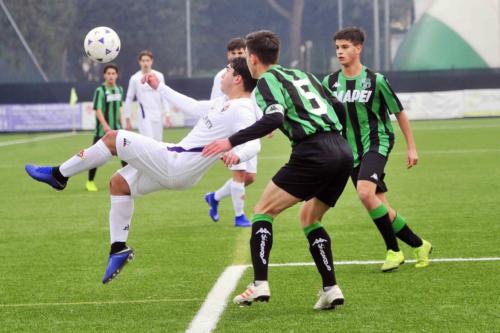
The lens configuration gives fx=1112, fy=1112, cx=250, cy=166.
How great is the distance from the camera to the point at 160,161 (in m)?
8.05

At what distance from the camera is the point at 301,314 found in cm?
718

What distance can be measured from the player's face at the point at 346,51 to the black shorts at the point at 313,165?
6.46ft

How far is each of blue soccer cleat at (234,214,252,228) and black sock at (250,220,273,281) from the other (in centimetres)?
521

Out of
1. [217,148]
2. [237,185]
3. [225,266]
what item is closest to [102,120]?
[237,185]

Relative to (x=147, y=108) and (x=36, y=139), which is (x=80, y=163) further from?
(x=36, y=139)

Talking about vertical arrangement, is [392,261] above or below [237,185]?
above

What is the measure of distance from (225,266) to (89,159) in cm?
177

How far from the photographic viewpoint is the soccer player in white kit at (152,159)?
8.05 metres

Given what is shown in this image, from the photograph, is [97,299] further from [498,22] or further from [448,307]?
[498,22]

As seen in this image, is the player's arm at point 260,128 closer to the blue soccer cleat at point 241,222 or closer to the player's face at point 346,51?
the player's face at point 346,51

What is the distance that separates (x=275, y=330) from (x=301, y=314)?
536 mm

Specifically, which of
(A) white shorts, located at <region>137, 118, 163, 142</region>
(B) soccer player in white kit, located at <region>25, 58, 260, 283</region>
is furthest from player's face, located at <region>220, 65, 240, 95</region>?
(A) white shorts, located at <region>137, 118, 163, 142</region>

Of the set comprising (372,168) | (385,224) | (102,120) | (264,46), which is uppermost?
(264,46)

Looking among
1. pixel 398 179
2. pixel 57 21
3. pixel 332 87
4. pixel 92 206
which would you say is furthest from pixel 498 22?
pixel 332 87
